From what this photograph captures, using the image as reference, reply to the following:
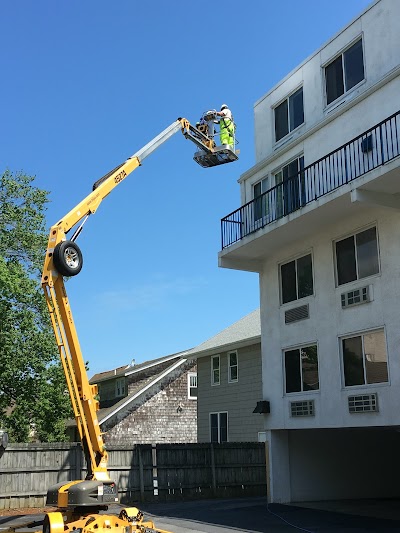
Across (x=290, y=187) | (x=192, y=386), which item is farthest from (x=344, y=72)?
(x=192, y=386)

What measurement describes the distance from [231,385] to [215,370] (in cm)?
153

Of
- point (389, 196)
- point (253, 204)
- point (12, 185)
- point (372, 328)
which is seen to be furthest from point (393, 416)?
point (12, 185)

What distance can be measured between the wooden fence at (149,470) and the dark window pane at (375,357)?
7.94 m

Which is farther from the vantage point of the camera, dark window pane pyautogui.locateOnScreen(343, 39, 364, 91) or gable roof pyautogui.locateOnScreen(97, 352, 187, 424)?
gable roof pyautogui.locateOnScreen(97, 352, 187, 424)

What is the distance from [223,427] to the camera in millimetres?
26266

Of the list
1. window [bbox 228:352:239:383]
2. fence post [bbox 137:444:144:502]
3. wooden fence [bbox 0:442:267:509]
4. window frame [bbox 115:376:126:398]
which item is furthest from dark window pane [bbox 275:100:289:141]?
window frame [bbox 115:376:126:398]

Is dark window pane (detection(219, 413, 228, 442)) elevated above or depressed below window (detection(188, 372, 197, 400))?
below

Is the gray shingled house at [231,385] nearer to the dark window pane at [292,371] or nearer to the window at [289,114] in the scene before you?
the dark window pane at [292,371]

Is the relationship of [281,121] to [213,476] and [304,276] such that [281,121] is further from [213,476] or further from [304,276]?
[213,476]

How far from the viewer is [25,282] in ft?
76.4

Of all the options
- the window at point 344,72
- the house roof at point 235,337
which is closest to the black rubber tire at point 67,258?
the window at point 344,72

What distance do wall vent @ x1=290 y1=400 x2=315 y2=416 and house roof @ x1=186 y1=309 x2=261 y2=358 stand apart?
7.78 m

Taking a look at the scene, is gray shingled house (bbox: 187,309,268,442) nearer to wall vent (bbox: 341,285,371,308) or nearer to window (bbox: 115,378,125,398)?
window (bbox: 115,378,125,398)

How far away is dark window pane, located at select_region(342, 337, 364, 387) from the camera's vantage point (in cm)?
1484
